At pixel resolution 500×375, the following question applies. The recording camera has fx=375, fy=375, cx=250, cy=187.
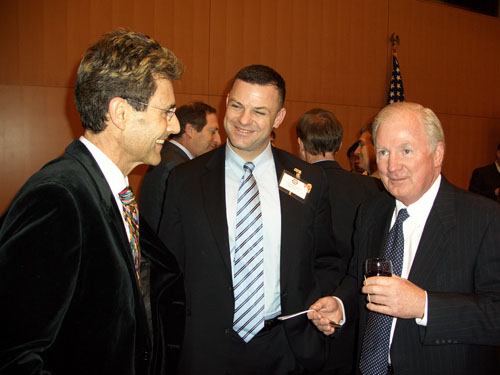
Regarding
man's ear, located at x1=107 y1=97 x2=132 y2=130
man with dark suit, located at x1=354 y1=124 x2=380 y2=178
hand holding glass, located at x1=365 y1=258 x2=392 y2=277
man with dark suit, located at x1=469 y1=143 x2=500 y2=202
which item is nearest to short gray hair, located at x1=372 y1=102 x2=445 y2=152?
hand holding glass, located at x1=365 y1=258 x2=392 y2=277

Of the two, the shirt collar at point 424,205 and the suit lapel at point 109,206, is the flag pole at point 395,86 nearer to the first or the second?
the shirt collar at point 424,205

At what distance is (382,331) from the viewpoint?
156cm

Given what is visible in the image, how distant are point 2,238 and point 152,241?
678 millimetres

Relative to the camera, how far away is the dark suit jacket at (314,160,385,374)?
279 centimetres

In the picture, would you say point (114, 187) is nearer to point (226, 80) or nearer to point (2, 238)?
point (2, 238)

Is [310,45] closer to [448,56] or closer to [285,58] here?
[285,58]

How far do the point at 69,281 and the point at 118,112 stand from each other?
616mm

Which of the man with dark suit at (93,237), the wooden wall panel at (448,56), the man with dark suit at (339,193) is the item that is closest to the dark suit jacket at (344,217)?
the man with dark suit at (339,193)

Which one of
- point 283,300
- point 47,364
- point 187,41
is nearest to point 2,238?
point 47,364

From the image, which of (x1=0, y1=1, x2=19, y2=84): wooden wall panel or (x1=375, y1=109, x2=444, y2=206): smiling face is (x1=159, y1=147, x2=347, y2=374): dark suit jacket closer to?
(x1=375, y1=109, x2=444, y2=206): smiling face

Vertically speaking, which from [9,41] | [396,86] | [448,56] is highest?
[448,56]

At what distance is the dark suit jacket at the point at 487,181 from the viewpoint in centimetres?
577

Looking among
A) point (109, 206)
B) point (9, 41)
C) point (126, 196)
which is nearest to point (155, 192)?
point (126, 196)

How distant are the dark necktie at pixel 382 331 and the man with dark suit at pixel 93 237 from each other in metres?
0.90
